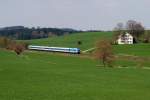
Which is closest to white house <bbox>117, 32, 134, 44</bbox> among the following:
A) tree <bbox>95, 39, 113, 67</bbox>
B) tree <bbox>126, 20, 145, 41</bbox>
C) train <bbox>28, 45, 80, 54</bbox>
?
tree <bbox>126, 20, 145, 41</bbox>

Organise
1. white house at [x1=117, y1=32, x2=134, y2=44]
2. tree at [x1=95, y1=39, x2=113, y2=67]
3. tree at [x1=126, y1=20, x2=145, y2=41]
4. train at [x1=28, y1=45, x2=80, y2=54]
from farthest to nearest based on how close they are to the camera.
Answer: tree at [x1=126, y1=20, x2=145, y2=41] < white house at [x1=117, y1=32, x2=134, y2=44] < train at [x1=28, y1=45, x2=80, y2=54] < tree at [x1=95, y1=39, x2=113, y2=67]

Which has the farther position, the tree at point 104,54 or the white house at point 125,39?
the white house at point 125,39

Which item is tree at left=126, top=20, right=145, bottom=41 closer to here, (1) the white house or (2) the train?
(1) the white house

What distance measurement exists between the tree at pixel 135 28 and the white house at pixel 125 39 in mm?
6276

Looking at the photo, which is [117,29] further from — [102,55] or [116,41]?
[102,55]

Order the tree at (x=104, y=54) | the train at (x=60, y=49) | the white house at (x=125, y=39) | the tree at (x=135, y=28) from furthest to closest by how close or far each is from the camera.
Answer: the tree at (x=135, y=28) < the white house at (x=125, y=39) < the train at (x=60, y=49) < the tree at (x=104, y=54)

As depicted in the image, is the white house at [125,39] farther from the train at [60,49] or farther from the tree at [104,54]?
the tree at [104,54]

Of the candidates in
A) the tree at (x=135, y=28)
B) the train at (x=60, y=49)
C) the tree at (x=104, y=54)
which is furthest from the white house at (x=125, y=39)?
the tree at (x=104, y=54)

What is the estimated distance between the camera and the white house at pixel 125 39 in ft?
513

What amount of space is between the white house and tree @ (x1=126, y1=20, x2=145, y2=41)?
20.6 ft

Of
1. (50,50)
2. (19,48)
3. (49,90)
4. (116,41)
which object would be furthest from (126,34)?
(49,90)

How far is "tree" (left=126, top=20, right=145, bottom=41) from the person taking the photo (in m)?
164

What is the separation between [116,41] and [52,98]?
137m

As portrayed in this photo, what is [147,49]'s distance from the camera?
116 metres
